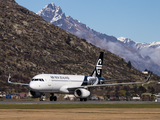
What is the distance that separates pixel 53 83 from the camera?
6444 centimetres

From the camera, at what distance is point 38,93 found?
6731 centimetres

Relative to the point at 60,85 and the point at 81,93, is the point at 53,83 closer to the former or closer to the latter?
the point at 60,85

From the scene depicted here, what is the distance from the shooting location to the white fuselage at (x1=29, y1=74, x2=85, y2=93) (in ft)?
200

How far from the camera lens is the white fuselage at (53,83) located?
6100 centimetres
